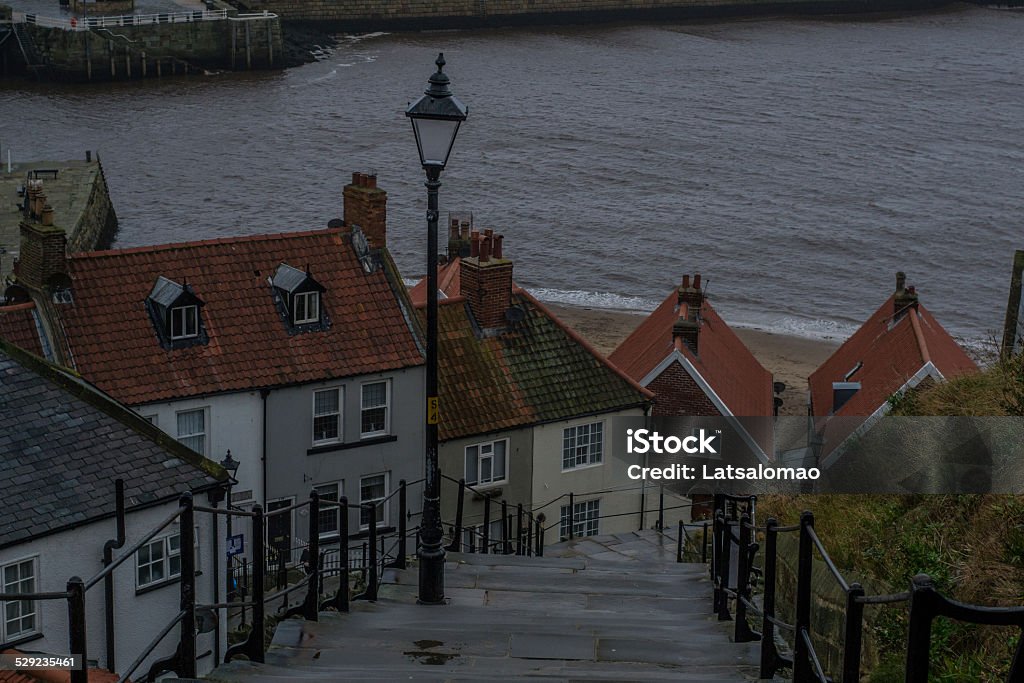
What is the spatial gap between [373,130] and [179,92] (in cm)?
1618

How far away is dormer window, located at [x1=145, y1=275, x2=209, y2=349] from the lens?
28109 mm

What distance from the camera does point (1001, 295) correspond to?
65875 millimetres

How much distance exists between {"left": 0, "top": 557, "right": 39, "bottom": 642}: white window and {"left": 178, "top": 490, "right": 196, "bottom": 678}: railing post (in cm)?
1155

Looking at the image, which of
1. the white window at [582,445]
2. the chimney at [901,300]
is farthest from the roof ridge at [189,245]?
the chimney at [901,300]

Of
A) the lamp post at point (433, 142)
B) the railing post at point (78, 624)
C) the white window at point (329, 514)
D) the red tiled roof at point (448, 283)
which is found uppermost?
the lamp post at point (433, 142)

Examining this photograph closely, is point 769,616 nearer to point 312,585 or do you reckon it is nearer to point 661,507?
point 312,585

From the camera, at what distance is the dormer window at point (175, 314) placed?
28109mm

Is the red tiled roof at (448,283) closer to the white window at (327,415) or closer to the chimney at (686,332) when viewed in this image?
the chimney at (686,332)

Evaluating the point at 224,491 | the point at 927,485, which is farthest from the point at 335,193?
the point at 927,485

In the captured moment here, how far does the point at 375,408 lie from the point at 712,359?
45.2 feet

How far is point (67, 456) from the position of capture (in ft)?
65.8

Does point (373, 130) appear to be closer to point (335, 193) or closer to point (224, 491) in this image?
point (335, 193)

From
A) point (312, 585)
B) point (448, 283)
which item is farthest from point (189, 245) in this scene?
point (312, 585)

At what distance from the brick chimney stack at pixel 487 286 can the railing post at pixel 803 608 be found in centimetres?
2468
